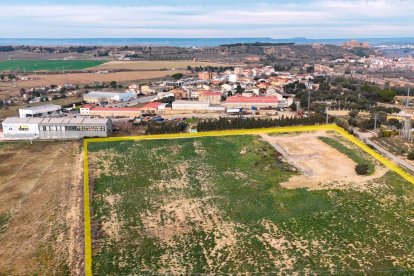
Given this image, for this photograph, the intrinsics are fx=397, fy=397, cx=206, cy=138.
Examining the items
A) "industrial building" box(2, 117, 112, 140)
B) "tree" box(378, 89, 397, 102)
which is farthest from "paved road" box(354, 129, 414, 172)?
"industrial building" box(2, 117, 112, 140)

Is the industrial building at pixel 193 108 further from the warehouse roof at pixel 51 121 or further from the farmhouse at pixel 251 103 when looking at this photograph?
the warehouse roof at pixel 51 121

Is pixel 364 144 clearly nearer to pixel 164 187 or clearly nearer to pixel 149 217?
pixel 164 187

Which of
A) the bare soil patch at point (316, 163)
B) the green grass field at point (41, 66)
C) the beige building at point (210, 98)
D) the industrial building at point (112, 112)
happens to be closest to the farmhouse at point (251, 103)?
the beige building at point (210, 98)

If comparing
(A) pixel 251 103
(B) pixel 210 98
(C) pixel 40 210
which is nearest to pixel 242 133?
(A) pixel 251 103

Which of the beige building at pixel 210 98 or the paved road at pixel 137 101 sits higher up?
the beige building at pixel 210 98

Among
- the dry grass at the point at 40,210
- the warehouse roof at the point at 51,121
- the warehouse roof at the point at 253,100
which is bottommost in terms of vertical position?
the dry grass at the point at 40,210

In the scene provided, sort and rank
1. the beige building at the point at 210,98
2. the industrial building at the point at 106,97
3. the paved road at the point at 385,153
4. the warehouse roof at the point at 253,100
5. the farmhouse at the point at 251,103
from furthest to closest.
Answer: the industrial building at the point at 106,97 → the beige building at the point at 210,98 → the warehouse roof at the point at 253,100 → the farmhouse at the point at 251,103 → the paved road at the point at 385,153

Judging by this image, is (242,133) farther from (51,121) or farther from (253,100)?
(51,121)

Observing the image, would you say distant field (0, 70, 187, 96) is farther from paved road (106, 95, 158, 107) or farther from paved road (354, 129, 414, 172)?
paved road (354, 129, 414, 172)
